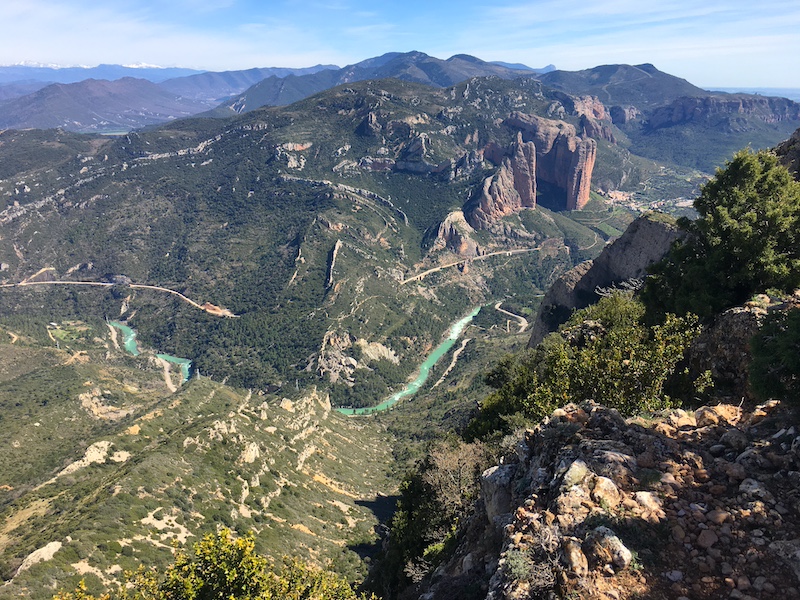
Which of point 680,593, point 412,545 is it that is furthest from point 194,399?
point 680,593

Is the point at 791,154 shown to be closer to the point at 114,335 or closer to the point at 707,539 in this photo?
the point at 707,539

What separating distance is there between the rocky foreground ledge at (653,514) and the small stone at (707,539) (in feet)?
0.07

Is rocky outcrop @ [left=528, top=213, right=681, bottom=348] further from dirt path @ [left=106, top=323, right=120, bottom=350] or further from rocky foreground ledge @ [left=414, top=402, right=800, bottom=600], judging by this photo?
dirt path @ [left=106, top=323, right=120, bottom=350]

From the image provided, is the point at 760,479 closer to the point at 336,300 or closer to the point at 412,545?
the point at 412,545

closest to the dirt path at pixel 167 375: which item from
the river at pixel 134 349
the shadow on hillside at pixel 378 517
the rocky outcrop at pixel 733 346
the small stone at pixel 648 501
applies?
the river at pixel 134 349

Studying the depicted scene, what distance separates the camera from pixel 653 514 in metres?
11.1

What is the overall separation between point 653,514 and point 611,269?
270 feet

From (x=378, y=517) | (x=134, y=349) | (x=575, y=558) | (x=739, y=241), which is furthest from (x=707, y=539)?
(x=134, y=349)

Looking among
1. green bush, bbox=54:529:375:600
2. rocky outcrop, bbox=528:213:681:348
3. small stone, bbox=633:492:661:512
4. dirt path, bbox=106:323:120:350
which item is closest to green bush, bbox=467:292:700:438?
small stone, bbox=633:492:661:512

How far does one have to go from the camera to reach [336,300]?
604 feet

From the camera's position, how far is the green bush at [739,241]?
22812mm

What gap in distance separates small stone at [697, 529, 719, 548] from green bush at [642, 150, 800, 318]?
17521 mm

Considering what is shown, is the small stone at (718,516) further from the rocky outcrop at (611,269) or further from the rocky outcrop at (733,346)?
the rocky outcrop at (611,269)

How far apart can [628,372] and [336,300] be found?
167988 mm
